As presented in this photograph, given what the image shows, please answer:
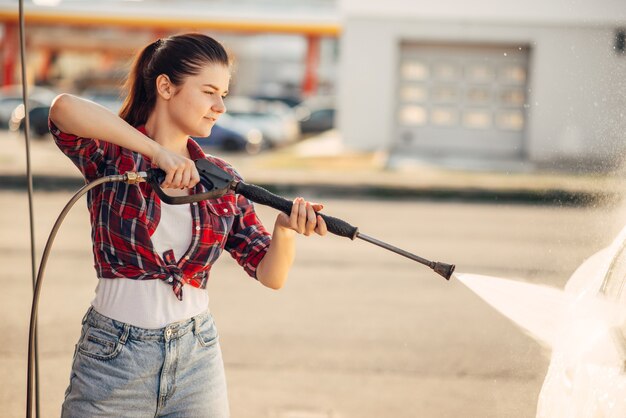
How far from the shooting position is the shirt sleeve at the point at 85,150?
91.8 inches

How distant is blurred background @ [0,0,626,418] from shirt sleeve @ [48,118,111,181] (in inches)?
20.5

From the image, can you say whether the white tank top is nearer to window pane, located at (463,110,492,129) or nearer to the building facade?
the building facade

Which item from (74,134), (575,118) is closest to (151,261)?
(74,134)

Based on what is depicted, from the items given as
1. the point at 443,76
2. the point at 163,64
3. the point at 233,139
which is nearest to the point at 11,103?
the point at 233,139

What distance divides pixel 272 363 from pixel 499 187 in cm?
1003

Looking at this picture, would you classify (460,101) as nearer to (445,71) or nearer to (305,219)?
(445,71)

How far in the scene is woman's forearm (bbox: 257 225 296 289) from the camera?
246 cm

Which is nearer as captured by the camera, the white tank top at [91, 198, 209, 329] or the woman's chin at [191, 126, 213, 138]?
the white tank top at [91, 198, 209, 329]

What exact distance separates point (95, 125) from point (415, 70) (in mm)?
19571

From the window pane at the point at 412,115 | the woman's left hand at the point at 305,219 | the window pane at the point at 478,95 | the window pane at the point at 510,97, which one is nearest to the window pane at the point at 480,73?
the window pane at the point at 478,95

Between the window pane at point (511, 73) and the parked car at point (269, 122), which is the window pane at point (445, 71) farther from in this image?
the parked car at point (269, 122)

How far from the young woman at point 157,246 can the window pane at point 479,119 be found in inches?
756

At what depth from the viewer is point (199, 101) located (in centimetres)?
244

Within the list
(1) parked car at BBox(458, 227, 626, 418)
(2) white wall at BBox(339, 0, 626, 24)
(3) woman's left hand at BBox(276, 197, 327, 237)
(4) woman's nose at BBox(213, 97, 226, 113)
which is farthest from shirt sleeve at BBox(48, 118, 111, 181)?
(2) white wall at BBox(339, 0, 626, 24)
